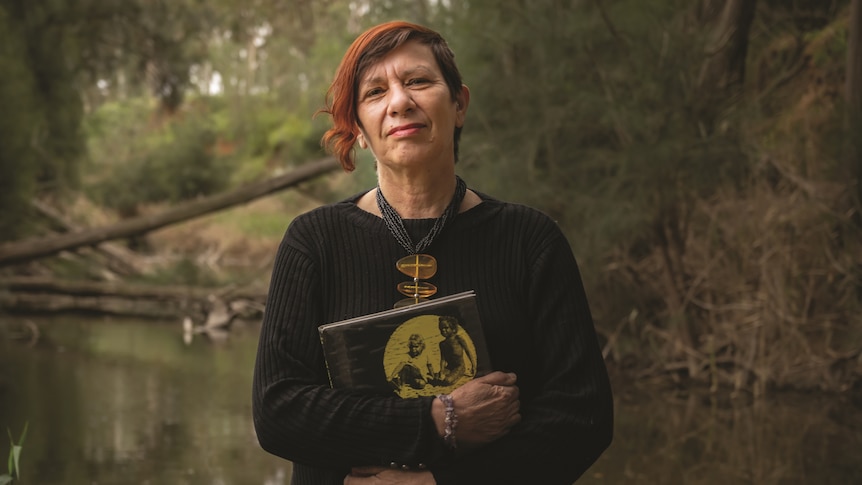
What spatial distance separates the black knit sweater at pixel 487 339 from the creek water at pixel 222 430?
3.19 metres

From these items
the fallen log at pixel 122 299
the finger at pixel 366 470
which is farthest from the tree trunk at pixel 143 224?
the finger at pixel 366 470

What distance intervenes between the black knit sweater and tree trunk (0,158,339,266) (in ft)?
25.6

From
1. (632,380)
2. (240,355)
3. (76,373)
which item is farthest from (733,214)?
(76,373)

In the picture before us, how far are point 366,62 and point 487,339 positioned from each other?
20.1 inches

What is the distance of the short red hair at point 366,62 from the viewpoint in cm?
176

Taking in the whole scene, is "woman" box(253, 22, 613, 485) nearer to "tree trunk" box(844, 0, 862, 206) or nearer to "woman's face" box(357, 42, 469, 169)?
"woman's face" box(357, 42, 469, 169)

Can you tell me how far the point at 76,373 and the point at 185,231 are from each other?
11.7 m

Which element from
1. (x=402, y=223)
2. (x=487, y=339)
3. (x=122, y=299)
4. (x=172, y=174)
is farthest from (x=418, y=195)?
(x=172, y=174)

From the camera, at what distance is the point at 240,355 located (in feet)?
29.3

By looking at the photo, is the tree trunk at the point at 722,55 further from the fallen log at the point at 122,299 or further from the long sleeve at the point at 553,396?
the fallen log at the point at 122,299

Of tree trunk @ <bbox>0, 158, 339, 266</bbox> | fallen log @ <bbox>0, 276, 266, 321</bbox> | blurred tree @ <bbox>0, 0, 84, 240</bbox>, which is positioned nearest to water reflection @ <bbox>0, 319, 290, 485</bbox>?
tree trunk @ <bbox>0, 158, 339, 266</bbox>

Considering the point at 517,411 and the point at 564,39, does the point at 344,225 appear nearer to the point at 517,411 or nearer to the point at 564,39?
the point at 517,411

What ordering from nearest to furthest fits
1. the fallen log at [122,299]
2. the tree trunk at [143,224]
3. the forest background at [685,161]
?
the forest background at [685,161], the tree trunk at [143,224], the fallen log at [122,299]

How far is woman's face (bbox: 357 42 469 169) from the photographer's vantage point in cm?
175
